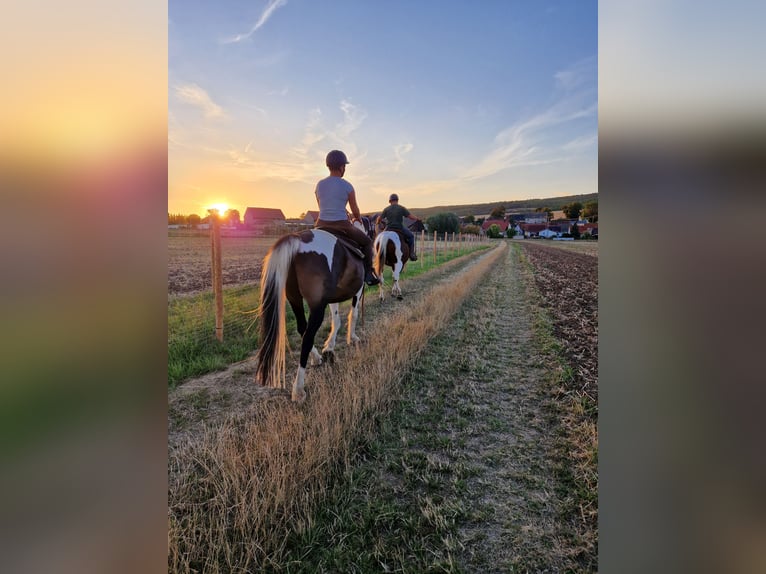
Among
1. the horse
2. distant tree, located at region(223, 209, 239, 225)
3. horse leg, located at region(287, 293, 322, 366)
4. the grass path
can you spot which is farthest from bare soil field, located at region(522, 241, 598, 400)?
distant tree, located at region(223, 209, 239, 225)

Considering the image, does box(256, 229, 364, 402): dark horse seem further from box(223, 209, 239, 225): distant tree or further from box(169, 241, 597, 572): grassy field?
box(223, 209, 239, 225): distant tree

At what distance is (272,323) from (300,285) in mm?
528

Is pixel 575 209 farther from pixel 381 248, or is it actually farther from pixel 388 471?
pixel 381 248

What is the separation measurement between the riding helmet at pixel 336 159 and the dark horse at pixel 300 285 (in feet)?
2.98

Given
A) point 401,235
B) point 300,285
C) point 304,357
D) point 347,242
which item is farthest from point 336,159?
point 401,235

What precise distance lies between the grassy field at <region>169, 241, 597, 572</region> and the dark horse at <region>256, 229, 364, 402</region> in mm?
402

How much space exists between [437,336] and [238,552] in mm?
4256

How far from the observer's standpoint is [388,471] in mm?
2535
